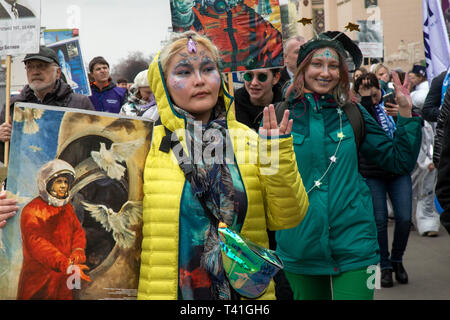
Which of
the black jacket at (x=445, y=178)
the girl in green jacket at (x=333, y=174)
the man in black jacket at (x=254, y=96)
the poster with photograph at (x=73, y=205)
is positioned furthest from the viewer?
the man in black jacket at (x=254, y=96)

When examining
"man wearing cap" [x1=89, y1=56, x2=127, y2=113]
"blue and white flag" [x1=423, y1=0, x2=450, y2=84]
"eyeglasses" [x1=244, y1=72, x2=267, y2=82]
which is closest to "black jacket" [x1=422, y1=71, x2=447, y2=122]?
"blue and white flag" [x1=423, y1=0, x2=450, y2=84]

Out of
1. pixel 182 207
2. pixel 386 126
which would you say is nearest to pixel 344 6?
pixel 386 126

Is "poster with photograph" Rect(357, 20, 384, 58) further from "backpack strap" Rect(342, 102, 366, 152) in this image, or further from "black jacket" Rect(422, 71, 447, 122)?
"backpack strap" Rect(342, 102, 366, 152)

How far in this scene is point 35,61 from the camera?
4.76 m

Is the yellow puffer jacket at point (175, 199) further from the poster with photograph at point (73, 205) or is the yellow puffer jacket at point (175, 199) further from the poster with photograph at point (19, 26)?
the poster with photograph at point (19, 26)

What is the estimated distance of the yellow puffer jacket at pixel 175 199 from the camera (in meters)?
2.51

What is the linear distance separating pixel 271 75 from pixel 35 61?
1.89 metres

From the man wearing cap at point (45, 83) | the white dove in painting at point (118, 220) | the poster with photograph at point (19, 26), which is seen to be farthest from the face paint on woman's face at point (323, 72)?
the man wearing cap at point (45, 83)

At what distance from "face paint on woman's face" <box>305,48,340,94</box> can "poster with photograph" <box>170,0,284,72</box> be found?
2.24 feet

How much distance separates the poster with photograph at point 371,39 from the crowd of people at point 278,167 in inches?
233

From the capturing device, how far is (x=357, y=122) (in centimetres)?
361

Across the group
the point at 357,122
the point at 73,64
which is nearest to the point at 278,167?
the point at 357,122

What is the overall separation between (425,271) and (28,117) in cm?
513
